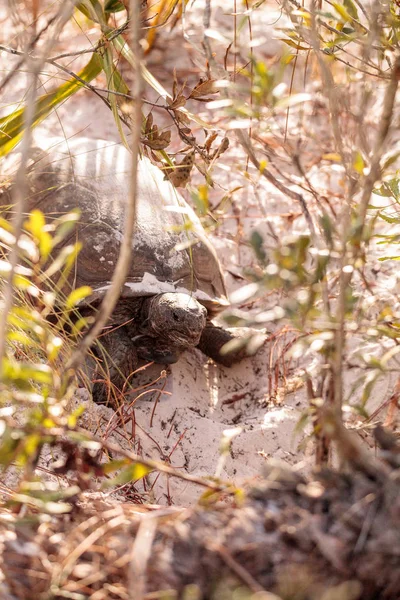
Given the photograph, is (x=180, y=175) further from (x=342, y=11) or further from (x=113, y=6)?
(x=342, y=11)

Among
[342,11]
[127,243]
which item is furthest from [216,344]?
[127,243]

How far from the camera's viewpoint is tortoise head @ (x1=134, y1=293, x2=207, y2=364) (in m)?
2.65

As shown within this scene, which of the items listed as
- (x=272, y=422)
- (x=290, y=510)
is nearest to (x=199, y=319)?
(x=272, y=422)

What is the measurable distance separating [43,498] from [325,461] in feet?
1.81

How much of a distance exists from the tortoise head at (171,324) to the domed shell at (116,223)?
0.09 m

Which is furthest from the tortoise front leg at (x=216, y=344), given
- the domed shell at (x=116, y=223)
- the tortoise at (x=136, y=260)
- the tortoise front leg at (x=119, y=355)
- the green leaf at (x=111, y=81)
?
the green leaf at (x=111, y=81)

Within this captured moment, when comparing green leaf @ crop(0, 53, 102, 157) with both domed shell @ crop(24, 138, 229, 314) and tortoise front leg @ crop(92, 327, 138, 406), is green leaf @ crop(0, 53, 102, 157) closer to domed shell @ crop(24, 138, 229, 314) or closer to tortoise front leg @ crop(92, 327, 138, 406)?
domed shell @ crop(24, 138, 229, 314)

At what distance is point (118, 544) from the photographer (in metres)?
1.11

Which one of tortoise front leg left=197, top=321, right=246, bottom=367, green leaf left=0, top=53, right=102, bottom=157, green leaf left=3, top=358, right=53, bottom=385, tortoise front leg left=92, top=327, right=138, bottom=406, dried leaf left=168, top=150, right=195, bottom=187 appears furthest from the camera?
tortoise front leg left=197, top=321, right=246, bottom=367

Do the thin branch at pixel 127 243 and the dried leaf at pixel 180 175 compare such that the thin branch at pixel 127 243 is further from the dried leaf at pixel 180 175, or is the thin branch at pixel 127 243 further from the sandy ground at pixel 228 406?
the dried leaf at pixel 180 175

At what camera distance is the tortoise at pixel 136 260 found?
2.66m

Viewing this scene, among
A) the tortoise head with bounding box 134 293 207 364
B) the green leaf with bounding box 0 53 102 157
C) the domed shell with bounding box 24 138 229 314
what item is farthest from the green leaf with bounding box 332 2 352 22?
the tortoise head with bounding box 134 293 207 364

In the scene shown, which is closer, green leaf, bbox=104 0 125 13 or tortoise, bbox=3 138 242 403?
green leaf, bbox=104 0 125 13

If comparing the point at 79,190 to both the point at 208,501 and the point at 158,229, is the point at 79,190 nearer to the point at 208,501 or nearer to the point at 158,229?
the point at 158,229
